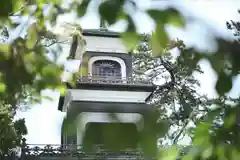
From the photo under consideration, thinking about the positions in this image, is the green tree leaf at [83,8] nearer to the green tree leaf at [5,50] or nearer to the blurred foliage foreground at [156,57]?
the blurred foliage foreground at [156,57]

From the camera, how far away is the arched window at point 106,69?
29.6 feet

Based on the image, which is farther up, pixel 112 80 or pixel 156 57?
pixel 112 80

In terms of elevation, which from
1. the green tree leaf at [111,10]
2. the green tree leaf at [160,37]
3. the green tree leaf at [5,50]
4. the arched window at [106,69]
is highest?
the arched window at [106,69]

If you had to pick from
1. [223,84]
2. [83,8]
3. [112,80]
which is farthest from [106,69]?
[223,84]

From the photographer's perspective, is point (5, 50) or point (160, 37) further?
point (5, 50)

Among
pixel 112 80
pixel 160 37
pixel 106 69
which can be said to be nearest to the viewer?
pixel 160 37

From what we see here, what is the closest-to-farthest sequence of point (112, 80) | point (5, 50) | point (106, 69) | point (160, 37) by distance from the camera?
point (160, 37), point (5, 50), point (112, 80), point (106, 69)

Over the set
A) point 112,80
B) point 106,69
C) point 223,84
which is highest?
point 106,69

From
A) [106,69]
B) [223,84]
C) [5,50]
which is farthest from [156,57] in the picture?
[106,69]

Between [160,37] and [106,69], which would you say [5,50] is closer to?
[160,37]

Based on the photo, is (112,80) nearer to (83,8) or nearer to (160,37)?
(83,8)

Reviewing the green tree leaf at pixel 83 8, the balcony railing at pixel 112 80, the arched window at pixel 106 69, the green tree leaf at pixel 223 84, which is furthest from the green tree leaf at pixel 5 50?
the arched window at pixel 106 69

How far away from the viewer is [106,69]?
364 inches

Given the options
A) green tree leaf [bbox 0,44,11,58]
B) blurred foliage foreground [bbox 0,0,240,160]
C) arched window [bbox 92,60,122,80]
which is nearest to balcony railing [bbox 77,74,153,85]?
arched window [bbox 92,60,122,80]
